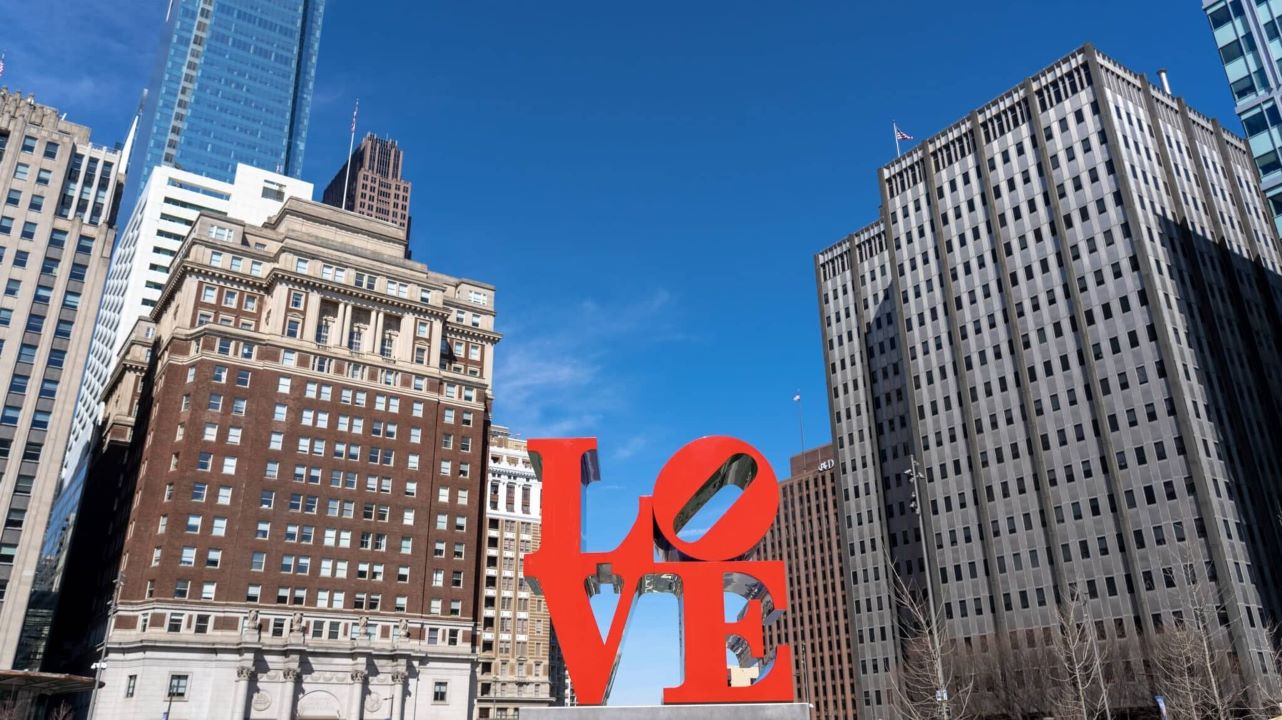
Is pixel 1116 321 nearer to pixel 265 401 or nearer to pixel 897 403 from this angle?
pixel 897 403

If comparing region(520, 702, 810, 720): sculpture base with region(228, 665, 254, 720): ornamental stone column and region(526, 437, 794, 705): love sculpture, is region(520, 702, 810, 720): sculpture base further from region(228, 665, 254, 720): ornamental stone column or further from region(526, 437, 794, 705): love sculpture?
region(228, 665, 254, 720): ornamental stone column

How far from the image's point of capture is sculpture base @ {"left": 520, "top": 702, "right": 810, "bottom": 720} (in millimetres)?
35125

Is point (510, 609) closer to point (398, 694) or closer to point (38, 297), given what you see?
point (398, 694)

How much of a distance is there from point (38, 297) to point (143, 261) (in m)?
62.5

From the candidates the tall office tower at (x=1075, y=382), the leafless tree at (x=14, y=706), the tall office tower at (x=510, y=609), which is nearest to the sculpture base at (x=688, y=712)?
the tall office tower at (x=1075, y=382)

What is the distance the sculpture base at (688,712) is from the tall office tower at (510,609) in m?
89.9

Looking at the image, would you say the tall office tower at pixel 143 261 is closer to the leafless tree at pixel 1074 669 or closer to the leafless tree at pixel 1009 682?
the leafless tree at pixel 1009 682

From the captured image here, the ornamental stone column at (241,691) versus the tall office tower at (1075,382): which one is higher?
the tall office tower at (1075,382)

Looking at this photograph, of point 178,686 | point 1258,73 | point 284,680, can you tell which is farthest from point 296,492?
point 1258,73

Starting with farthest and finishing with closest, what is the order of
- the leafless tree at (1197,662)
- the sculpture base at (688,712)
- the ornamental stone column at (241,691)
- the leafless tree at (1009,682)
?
the leafless tree at (1009,682) → the ornamental stone column at (241,691) → the leafless tree at (1197,662) → the sculpture base at (688,712)

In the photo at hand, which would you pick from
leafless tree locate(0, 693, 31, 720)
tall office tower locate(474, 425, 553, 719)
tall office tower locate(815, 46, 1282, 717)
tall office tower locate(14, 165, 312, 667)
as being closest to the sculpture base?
tall office tower locate(815, 46, 1282, 717)

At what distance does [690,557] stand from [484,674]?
332ft

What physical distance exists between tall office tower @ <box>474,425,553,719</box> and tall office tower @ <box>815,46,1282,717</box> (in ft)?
157

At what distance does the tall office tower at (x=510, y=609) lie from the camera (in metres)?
129
